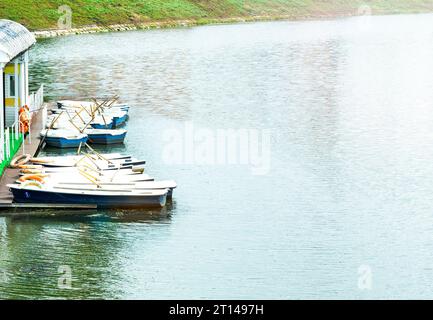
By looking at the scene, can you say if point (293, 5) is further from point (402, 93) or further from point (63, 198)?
point (63, 198)

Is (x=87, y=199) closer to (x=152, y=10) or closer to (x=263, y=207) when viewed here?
(x=263, y=207)

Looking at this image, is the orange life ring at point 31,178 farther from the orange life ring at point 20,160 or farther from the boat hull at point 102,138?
the boat hull at point 102,138

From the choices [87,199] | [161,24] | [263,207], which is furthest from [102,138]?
[161,24]

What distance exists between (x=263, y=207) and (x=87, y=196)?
6309 millimetres

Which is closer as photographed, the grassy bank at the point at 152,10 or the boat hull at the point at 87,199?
the boat hull at the point at 87,199

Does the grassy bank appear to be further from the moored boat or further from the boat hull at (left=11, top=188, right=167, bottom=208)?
the boat hull at (left=11, top=188, right=167, bottom=208)

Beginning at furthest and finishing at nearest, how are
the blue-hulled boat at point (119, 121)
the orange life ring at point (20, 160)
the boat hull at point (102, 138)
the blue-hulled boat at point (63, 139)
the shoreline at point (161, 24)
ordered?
the shoreline at point (161, 24), the blue-hulled boat at point (119, 121), the boat hull at point (102, 138), the blue-hulled boat at point (63, 139), the orange life ring at point (20, 160)

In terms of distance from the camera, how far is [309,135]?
51500 millimetres

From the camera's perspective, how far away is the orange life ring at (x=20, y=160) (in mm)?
38719

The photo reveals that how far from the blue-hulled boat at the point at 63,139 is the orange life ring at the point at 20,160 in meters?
4.89

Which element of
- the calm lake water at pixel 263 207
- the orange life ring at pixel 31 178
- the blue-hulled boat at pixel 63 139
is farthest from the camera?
the blue-hulled boat at pixel 63 139

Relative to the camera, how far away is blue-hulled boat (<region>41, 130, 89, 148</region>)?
45250 mm

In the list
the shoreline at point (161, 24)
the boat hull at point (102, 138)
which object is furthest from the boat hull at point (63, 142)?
the shoreline at point (161, 24)

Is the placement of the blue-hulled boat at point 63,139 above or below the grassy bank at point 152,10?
below
